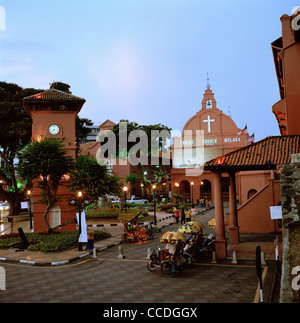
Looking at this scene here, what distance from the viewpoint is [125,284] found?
36.5 feet

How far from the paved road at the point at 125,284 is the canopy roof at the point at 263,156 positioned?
14.7 ft

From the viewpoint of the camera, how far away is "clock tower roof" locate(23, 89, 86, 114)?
84.6ft

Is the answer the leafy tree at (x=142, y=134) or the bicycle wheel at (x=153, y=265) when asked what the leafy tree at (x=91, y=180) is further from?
the leafy tree at (x=142, y=134)

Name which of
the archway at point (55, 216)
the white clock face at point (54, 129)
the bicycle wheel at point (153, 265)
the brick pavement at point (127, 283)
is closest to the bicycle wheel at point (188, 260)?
the brick pavement at point (127, 283)

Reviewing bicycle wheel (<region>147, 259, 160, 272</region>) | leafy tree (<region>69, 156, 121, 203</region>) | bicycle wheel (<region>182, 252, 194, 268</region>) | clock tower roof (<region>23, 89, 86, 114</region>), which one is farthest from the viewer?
clock tower roof (<region>23, 89, 86, 114</region>)

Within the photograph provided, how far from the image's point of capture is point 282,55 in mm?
18594

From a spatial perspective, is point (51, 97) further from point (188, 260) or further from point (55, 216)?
point (188, 260)

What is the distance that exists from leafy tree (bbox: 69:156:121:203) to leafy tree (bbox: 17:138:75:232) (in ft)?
3.87

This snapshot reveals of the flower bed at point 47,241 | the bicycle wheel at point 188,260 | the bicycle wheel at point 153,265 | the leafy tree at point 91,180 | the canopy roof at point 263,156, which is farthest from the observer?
the leafy tree at point 91,180

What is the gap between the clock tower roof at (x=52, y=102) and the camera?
1015 inches

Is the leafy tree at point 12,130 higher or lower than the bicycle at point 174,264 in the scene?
higher

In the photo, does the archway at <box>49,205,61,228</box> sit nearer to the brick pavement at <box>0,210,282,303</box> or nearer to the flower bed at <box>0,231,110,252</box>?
the flower bed at <box>0,231,110,252</box>

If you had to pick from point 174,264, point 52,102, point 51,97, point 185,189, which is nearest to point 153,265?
point 174,264

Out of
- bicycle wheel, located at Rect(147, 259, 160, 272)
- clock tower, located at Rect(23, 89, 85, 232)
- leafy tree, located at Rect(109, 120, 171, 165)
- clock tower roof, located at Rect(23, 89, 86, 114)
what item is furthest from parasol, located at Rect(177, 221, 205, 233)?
leafy tree, located at Rect(109, 120, 171, 165)
